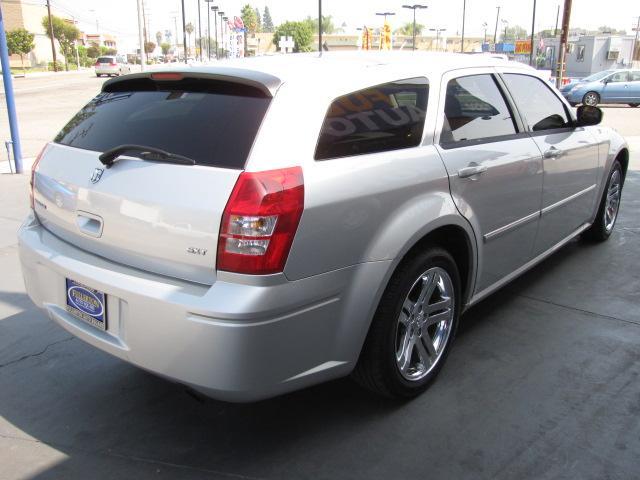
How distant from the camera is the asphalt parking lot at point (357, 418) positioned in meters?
2.54

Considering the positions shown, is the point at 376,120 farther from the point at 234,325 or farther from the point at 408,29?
the point at 408,29

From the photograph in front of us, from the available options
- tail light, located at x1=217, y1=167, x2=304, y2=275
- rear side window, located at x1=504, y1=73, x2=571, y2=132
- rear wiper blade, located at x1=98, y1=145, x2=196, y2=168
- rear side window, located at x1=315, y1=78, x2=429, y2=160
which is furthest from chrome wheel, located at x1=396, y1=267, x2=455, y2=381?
rear side window, located at x1=504, y1=73, x2=571, y2=132

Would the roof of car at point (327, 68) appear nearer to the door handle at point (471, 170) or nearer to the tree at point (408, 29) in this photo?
the door handle at point (471, 170)

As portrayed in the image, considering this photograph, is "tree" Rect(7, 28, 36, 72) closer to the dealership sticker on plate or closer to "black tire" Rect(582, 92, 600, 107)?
"black tire" Rect(582, 92, 600, 107)

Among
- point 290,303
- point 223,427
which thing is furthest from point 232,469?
point 290,303

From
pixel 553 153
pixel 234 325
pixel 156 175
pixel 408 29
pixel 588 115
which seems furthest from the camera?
pixel 408 29

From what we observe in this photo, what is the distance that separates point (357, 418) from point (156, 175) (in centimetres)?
150

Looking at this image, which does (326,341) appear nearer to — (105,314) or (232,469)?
(232,469)

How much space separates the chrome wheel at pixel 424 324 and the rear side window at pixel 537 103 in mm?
1458

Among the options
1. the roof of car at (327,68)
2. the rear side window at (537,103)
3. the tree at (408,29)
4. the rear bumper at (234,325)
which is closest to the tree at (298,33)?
the tree at (408,29)

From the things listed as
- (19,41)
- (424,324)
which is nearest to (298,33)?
(19,41)

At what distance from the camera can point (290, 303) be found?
2.24m

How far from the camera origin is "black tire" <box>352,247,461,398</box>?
270cm

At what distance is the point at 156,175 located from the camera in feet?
7.86
